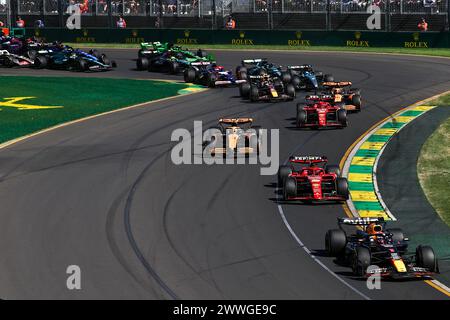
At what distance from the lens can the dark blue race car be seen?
4509 centimetres

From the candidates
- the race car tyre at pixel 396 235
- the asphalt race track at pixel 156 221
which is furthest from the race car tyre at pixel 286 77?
the race car tyre at pixel 396 235

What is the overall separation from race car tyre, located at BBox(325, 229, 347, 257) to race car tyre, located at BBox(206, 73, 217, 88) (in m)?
25.7

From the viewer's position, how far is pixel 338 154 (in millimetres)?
30812

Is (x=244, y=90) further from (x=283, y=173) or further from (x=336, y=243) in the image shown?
(x=336, y=243)

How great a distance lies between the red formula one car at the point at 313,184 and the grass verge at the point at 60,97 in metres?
12.5

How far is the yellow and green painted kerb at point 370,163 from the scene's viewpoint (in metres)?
24.6

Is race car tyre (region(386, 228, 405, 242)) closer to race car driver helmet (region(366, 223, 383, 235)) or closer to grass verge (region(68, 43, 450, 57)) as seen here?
race car driver helmet (region(366, 223, 383, 235))

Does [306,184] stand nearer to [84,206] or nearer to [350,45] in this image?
[84,206]

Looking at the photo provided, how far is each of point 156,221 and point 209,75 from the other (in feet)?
76.6

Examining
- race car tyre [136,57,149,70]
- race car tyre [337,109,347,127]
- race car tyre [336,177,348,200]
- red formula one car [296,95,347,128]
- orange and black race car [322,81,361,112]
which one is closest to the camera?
race car tyre [336,177,348,200]

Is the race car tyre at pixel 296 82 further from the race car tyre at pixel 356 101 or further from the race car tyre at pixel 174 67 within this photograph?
the race car tyre at pixel 174 67

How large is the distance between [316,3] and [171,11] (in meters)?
10.2

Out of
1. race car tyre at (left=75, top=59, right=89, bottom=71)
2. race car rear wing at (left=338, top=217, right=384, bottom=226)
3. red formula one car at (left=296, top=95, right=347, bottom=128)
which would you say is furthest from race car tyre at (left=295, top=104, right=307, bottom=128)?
race car tyre at (left=75, top=59, right=89, bottom=71)
